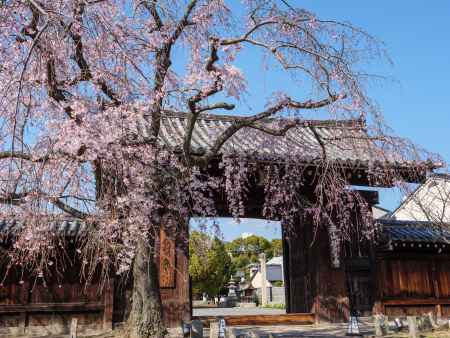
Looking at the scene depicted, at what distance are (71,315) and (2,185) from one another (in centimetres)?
514

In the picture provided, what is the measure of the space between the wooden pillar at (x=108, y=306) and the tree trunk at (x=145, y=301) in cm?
296

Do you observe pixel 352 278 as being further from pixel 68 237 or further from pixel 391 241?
pixel 68 237

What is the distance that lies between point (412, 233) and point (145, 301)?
30.2 feet

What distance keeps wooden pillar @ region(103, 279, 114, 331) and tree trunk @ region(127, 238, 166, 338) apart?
9.71 feet

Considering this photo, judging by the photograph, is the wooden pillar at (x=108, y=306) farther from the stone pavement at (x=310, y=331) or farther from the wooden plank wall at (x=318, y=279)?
the wooden plank wall at (x=318, y=279)

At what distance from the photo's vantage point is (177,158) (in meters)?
8.73

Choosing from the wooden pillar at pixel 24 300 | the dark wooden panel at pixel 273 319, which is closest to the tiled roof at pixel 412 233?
the dark wooden panel at pixel 273 319

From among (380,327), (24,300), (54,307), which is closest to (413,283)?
(380,327)

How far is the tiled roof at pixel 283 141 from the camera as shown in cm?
709

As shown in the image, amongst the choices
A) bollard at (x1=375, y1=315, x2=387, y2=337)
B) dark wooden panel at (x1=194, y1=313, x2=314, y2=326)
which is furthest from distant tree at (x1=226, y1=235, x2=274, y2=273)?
bollard at (x1=375, y1=315, x2=387, y2=337)

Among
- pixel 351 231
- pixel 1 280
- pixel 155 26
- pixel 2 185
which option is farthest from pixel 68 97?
pixel 351 231

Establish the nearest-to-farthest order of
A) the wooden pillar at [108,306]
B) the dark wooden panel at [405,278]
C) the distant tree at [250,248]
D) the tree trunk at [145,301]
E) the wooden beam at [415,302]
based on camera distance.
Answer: the tree trunk at [145,301], the wooden pillar at [108,306], the wooden beam at [415,302], the dark wooden panel at [405,278], the distant tree at [250,248]

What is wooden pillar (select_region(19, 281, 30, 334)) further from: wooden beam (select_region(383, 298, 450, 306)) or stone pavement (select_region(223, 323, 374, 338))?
wooden beam (select_region(383, 298, 450, 306))

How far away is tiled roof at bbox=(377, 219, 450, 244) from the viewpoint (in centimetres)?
1280
